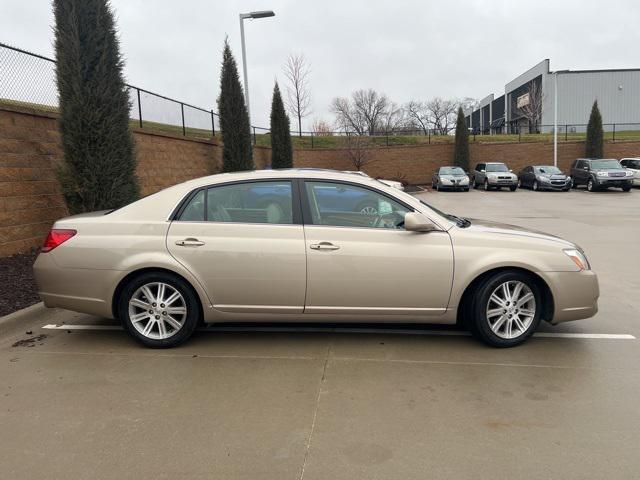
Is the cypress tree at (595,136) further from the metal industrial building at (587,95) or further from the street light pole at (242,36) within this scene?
the street light pole at (242,36)

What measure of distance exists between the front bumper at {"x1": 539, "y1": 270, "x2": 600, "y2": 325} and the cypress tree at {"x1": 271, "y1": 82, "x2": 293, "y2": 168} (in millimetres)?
18962

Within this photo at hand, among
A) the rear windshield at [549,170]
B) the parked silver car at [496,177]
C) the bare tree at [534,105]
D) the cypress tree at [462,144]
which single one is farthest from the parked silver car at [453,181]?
the bare tree at [534,105]

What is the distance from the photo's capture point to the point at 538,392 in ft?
11.7

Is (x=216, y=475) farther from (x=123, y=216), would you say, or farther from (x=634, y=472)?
(x=123, y=216)

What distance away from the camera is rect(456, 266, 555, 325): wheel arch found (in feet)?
14.1

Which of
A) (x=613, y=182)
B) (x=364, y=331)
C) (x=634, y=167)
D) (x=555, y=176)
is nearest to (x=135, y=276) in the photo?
(x=364, y=331)

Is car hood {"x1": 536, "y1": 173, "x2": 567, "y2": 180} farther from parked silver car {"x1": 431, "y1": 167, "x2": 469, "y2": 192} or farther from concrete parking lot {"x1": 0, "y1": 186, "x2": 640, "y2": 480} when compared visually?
concrete parking lot {"x1": 0, "y1": 186, "x2": 640, "y2": 480}

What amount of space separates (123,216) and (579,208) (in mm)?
17604

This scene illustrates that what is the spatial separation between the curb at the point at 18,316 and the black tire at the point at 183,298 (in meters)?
1.36

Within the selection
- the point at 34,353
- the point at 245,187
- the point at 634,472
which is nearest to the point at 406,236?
the point at 245,187

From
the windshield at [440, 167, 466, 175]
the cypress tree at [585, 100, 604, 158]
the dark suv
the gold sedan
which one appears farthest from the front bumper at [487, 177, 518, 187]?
the gold sedan

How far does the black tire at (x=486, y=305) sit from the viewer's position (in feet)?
14.0

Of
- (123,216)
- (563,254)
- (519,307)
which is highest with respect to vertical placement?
(123,216)

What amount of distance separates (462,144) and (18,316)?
32167 millimetres
